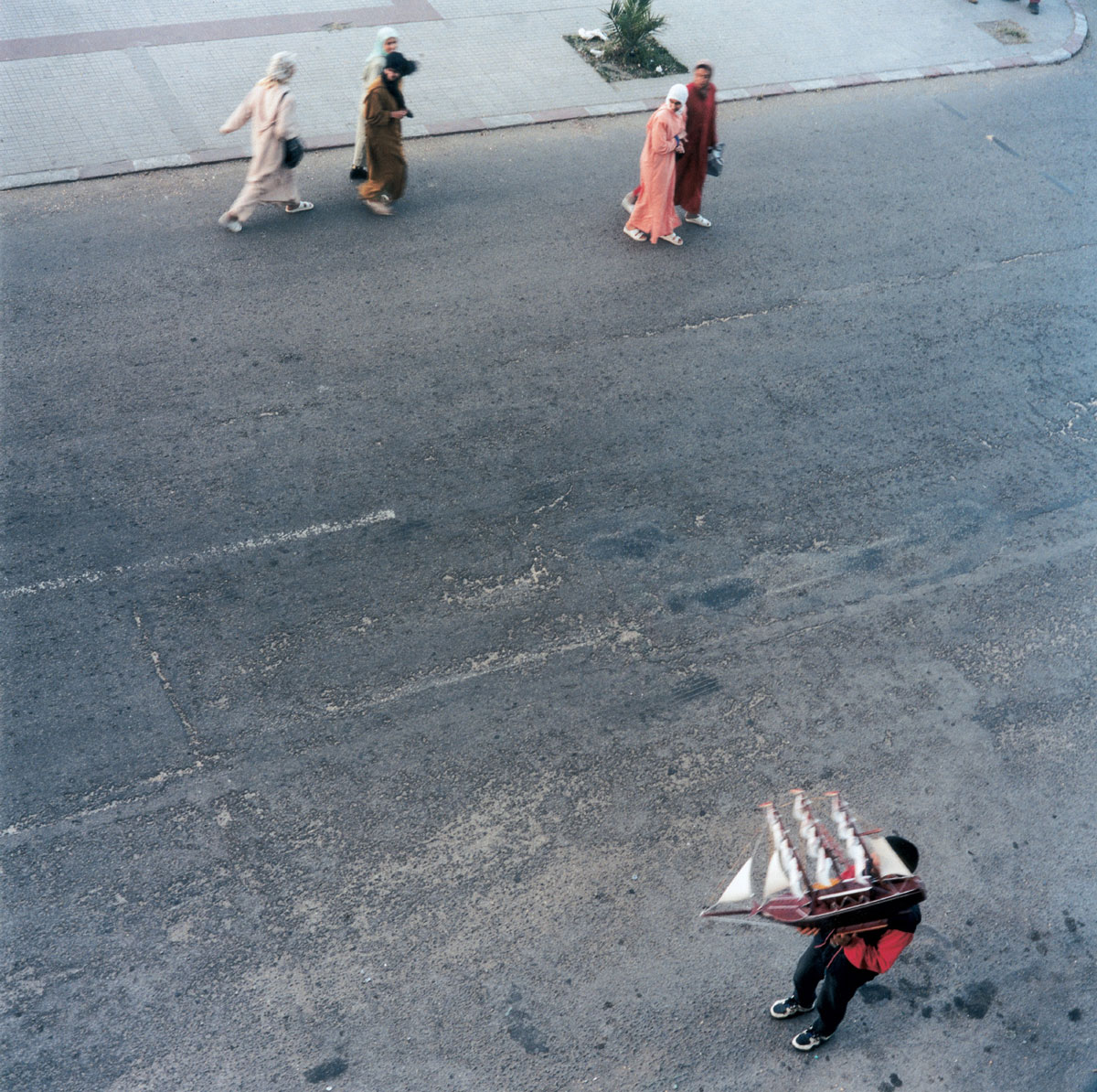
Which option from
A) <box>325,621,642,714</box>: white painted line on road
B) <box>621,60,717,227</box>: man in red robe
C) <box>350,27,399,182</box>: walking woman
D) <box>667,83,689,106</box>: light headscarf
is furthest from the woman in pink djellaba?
<box>325,621,642,714</box>: white painted line on road

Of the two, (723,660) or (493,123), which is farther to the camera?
(493,123)

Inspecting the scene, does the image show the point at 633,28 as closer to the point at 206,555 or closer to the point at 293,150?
the point at 293,150

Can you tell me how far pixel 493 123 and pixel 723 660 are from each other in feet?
25.1

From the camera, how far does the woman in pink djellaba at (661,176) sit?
974cm

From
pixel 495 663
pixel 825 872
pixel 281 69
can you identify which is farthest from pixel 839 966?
pixel 281 69

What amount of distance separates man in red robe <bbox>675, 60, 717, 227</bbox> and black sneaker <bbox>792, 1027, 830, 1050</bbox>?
7.80 metres

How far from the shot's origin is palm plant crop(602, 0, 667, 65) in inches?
515

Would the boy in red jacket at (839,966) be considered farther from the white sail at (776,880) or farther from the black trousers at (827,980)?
the white sail at (776,880)

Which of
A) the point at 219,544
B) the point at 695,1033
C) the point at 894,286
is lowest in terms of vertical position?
the point at 695,1033

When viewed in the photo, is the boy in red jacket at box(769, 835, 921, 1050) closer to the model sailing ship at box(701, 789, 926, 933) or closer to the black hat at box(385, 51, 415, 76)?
the model sailing ship at box(701, 789, 926, 933)

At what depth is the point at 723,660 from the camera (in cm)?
666

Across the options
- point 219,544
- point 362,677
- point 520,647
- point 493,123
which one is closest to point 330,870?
point 362,677

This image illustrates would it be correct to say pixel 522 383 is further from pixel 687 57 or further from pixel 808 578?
pixel 687 57

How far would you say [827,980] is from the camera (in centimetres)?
476
